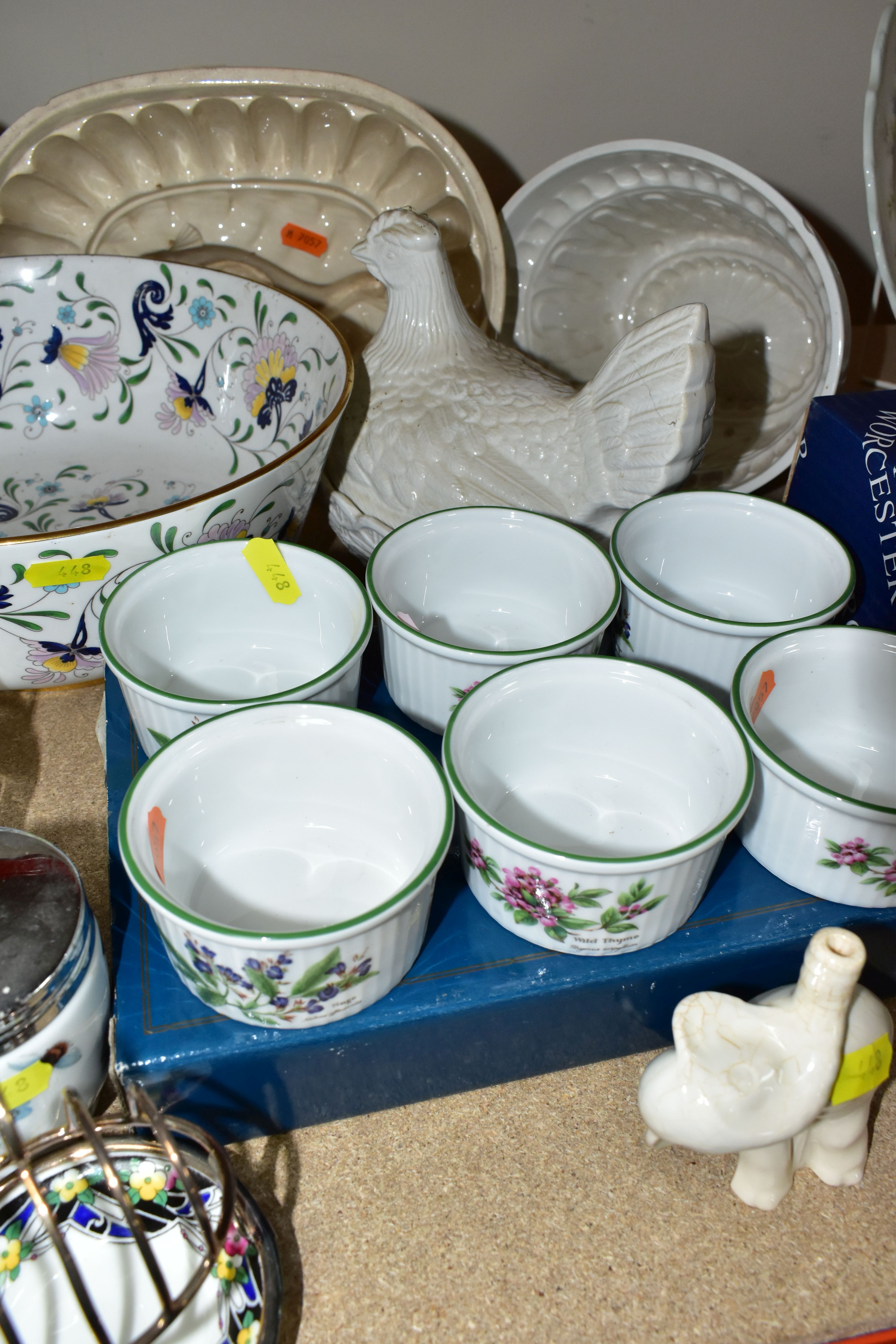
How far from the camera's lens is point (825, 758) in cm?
85

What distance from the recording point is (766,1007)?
2.05ft

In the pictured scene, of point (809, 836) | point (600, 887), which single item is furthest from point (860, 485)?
point (600, 887)

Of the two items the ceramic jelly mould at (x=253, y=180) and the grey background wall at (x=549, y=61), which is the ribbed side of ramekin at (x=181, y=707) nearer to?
the ceramic jelly mould at (x=253, y=180)

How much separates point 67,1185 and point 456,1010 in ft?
0.88

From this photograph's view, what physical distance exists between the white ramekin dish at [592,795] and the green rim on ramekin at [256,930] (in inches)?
0.8

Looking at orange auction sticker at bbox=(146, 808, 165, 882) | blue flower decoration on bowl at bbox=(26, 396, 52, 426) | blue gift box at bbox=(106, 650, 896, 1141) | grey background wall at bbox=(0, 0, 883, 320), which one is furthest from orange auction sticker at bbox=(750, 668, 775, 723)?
grey background wall at bbox=(0, 0, 883, 320)

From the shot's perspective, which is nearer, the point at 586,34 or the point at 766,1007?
the point at 766,1007

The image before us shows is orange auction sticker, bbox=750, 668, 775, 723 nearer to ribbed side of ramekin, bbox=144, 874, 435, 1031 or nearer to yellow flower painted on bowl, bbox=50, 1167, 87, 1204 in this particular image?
ribbed side of ramekin, bbox=144, 874, 435, 1031

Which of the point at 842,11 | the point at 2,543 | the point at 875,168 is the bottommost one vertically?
the point at 2,543

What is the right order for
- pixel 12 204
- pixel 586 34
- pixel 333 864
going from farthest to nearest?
pixel 586 34 < pixel 12 204 < pixel 333 864

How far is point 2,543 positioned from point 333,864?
0.37 metres

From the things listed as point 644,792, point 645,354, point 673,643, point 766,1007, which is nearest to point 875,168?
point 645,354

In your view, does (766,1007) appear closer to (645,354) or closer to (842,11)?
(645,354)

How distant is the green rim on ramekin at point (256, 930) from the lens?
58 cm
